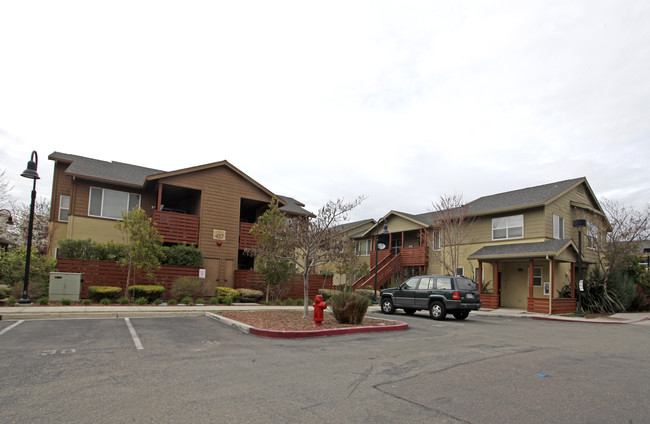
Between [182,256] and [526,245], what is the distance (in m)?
17.8

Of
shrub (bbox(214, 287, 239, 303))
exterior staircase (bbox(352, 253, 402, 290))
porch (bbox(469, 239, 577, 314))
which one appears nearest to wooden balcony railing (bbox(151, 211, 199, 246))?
shrub (bbox(214, 287, 239, 303))

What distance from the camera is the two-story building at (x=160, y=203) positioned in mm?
22156

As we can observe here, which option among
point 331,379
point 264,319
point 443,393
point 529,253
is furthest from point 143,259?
point 529,253

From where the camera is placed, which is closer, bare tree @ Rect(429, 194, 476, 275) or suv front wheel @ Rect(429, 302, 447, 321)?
suv front wheel @ Rect(429, 302, 447, 321)

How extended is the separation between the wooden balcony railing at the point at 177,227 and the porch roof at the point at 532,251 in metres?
15.1

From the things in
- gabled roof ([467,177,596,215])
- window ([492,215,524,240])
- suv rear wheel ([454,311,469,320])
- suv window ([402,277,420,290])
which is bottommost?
suv rear wheel ([454,311,469,320])

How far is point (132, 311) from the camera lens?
1463cm

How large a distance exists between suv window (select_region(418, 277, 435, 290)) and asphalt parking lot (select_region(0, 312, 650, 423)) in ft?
19.9

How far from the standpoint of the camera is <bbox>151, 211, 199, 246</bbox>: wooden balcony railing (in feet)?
72.1

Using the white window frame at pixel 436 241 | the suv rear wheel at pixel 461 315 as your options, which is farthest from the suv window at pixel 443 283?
the white window frame at pixel 436 241

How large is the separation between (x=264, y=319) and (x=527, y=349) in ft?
23.9

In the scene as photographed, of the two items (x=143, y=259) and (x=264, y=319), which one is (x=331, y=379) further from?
(x=143, y=259)

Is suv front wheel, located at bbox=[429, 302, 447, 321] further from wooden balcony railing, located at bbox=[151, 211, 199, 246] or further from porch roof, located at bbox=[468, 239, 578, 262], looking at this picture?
wooden balcony railing, located at bbox=[151, 211, 199, 246]

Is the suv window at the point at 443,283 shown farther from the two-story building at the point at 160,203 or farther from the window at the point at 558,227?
the window at the point at 558,227
